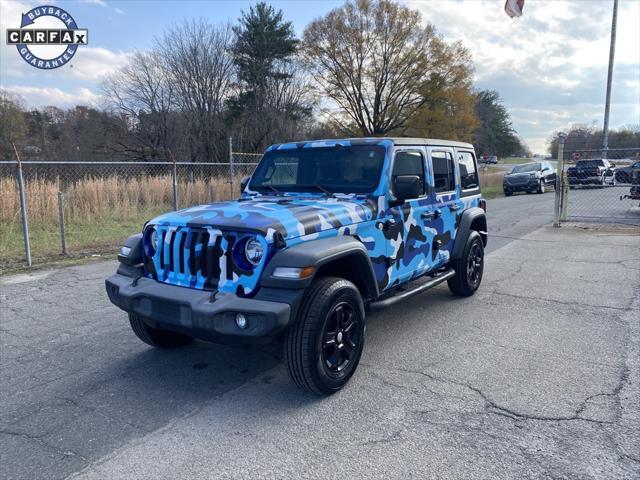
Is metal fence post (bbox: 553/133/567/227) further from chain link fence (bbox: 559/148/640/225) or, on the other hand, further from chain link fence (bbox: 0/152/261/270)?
chain link fence (bbox: 0/152/261/270)

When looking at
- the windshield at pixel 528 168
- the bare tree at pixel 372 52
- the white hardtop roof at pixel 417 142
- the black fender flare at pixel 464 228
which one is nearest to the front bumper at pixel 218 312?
the white hardtop roof at pixel 417 142

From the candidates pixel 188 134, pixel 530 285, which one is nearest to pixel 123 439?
pixel 530 285

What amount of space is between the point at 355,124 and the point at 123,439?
37485 mm

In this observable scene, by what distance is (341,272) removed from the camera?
3812mm

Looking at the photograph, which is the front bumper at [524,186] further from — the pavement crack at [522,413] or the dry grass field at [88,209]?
the pavement crack at [522,413]

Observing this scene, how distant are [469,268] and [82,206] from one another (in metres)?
9.68

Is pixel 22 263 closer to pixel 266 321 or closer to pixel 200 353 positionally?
pixel 200 353

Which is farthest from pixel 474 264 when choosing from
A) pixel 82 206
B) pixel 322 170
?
pixel 82 206

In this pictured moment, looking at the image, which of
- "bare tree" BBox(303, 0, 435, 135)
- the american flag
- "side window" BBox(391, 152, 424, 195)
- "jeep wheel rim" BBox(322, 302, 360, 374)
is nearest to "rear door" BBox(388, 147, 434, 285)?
"side window" BBox(391, 152, 424, 195)

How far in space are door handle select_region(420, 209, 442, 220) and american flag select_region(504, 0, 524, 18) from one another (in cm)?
1765

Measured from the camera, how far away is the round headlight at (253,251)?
3167 millimetres

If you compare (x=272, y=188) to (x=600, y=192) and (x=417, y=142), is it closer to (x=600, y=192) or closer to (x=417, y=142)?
(x=417, y=142)

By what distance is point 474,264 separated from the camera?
606cm

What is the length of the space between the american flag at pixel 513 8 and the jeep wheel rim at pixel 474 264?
1679 centimetres
